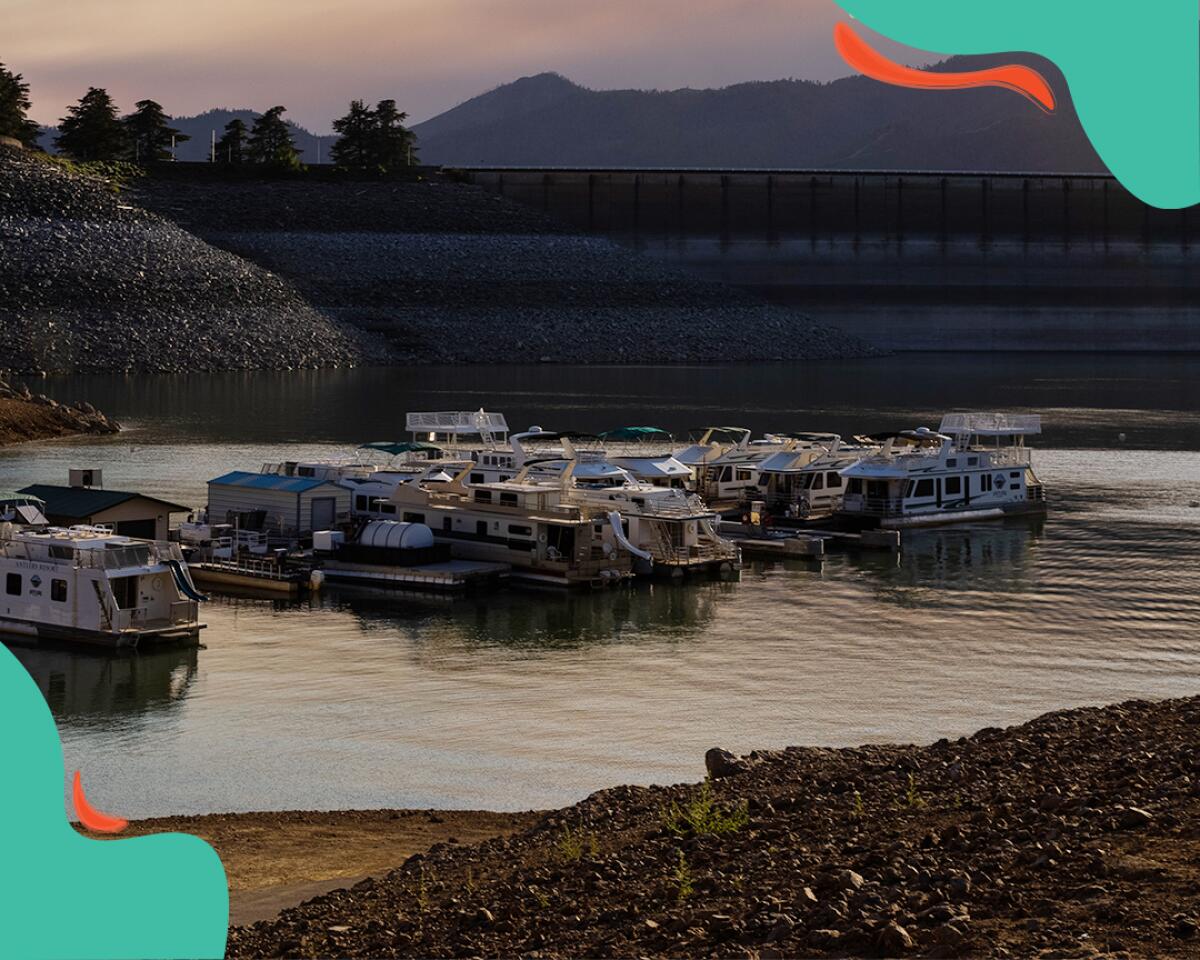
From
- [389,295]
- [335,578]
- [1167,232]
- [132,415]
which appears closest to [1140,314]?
[1167,232]

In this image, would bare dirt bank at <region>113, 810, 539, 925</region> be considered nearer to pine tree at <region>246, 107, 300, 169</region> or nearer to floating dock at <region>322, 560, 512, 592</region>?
floating dock at <region>322, 560, 512, 592</region>

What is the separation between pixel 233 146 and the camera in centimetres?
13138

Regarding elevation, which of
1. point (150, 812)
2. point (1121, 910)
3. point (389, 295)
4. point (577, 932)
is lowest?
point (150, 812)

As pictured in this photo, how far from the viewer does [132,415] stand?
70000 mm

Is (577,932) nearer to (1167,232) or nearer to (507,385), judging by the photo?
(507,385)

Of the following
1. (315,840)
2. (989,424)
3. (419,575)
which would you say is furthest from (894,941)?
(989,424)

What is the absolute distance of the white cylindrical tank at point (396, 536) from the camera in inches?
1331

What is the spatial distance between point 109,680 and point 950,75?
853 inches

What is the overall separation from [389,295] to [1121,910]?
110 meters

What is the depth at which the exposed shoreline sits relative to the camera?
283 inches

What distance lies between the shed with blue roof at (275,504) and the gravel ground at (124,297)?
56.4 m

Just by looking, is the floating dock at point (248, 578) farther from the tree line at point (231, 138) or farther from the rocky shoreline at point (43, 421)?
the tree line at point (231, 138)

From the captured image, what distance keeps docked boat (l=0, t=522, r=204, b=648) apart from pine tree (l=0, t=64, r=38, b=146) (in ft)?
298

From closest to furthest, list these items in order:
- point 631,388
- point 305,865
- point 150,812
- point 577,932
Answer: point 577,932
point 305,865
point 150,812
point 631,388
